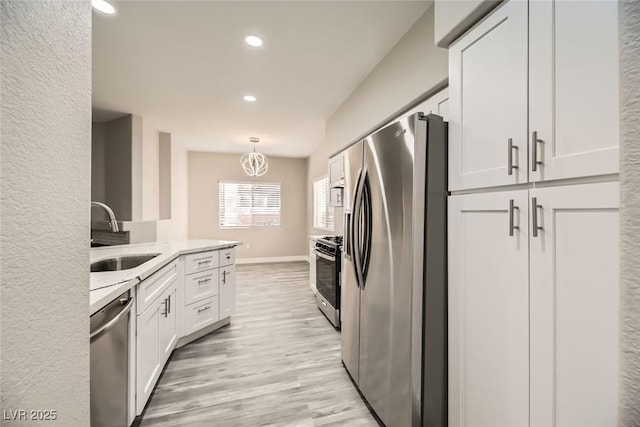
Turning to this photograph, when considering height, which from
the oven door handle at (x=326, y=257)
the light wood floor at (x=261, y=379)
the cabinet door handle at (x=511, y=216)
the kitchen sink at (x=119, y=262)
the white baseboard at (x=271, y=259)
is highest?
the cabinet door handle at (x=511, y=216)

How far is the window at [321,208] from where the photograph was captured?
19.1 ft

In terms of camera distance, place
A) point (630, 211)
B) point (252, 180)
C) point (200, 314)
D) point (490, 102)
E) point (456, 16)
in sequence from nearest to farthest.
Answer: point (630, 211)
point (490, 102)
point (456, 16)
point (200, 314)
point (252, 180)

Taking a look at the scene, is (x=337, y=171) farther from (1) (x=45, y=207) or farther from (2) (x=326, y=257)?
(1) (x=45, y=207)

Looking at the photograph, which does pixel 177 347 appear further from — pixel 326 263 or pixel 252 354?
pixel 326 263

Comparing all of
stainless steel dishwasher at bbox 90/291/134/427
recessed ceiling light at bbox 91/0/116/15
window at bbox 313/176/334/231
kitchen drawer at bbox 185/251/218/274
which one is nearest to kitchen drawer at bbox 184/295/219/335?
kitchen drawer at bbox 185/251/218/274

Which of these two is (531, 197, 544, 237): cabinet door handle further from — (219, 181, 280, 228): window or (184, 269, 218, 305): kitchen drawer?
(219, 181, 280, 228): window

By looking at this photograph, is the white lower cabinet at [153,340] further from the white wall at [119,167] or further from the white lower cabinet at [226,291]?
the white wall at [119,167]

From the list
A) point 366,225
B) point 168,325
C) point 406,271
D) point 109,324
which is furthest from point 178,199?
point 406,271

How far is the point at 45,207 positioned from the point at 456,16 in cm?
161

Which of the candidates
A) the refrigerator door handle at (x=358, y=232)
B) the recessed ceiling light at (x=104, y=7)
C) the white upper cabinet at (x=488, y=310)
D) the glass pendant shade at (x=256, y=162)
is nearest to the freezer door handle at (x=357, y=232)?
the refrigerator door handle at (x=358, y=232)

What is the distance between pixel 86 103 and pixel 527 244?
1396mm

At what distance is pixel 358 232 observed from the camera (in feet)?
6.20

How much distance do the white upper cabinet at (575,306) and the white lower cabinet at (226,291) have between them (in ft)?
9.07

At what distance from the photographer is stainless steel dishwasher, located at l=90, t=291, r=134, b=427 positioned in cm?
117
